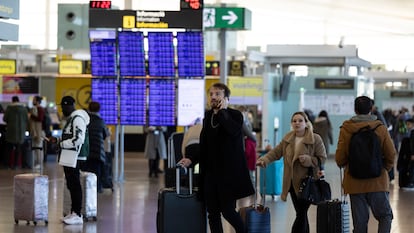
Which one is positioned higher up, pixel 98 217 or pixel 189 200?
pixel 189 200

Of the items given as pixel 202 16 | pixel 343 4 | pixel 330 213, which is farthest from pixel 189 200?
pixel 343 4

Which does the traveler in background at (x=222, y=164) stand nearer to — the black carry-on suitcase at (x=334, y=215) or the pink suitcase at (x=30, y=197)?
the black carry-on suitcase at (x=334, y=215)

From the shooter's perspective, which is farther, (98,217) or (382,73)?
(382,73)

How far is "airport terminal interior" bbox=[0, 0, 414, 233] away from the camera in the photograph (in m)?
14.6

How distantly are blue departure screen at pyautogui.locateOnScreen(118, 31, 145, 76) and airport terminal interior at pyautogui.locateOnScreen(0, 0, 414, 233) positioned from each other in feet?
0.06

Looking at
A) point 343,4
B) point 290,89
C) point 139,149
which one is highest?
point 343,4

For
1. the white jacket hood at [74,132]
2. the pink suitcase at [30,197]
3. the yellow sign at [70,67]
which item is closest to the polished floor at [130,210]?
the pink suitcase at [30,197]

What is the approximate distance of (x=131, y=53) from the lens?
18.7m

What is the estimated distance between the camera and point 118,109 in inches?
744

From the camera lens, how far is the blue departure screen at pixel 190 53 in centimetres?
1809

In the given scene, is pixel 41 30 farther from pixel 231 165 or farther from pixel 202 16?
pixel 231 165

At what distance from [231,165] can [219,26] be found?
34.9 feet

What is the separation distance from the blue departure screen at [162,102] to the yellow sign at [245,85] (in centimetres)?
1278

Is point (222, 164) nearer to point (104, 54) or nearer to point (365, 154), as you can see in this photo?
point (365, 154)
